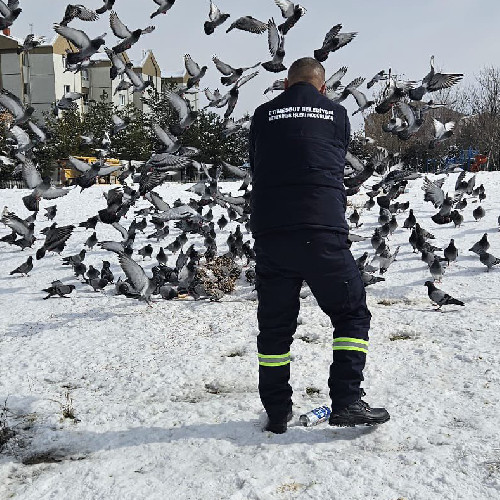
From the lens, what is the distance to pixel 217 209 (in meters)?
14.9

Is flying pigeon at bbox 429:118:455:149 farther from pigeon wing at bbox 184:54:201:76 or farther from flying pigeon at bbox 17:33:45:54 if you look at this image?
flying pigeon at bbox 17:33:45:54

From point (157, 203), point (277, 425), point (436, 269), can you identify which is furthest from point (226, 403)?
point (157, 203)

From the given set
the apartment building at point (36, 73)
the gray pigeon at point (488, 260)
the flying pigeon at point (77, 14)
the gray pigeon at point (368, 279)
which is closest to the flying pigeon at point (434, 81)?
the gray pigeon at point (488, 260)

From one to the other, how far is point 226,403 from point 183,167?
4862 millimetres

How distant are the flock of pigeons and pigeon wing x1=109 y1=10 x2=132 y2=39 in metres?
0.02

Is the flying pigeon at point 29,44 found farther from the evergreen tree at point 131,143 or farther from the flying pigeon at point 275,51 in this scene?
the evergreen tree at point 131,143

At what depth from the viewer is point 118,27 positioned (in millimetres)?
11453

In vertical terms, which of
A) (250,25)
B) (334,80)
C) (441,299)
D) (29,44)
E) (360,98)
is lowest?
(441,299)

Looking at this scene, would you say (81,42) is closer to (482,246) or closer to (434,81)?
(434,81)

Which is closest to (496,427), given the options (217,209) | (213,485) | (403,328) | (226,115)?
(213,485)

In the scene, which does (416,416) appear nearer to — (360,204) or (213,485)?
(213,485)

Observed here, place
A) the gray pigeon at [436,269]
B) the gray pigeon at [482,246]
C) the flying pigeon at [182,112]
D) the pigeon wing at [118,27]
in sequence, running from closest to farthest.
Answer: the gray pigeon at [436,269] → the gray pigeon at [482,246] → the flying pigeon at [182,112] → the pigeon wing at [118,27]

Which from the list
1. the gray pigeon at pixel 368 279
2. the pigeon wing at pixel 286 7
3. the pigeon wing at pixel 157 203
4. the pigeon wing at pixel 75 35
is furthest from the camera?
the pigeon wing at pixel 75 35

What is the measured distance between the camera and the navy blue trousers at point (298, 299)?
3277 mm
